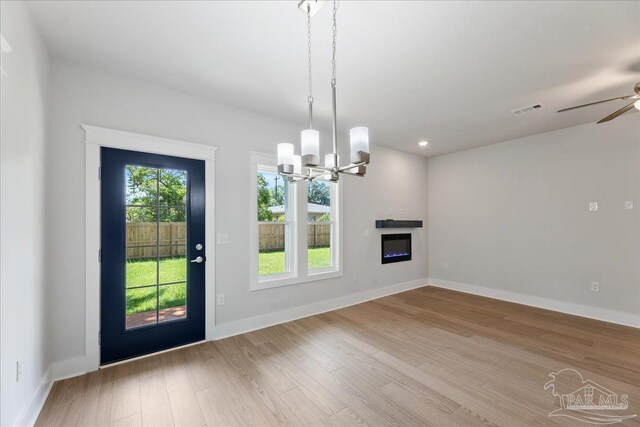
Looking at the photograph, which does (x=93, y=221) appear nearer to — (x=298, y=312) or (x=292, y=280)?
(x=292, y=280)

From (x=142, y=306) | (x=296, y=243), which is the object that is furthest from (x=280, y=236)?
(x=142, y=306)

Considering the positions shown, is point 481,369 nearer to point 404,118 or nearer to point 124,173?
point 404,118

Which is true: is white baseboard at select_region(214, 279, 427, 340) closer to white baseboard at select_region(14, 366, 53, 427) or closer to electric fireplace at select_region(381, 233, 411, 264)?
electric fireplace at select_region(381, 233, 411, 264)

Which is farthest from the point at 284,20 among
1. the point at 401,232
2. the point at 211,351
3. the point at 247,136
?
the point at 401,232

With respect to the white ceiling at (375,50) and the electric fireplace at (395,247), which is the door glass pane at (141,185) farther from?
the electric fireplace at (395,247)

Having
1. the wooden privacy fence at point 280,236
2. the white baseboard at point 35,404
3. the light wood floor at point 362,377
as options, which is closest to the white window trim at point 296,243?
the wooden privacy fence at point 280,236

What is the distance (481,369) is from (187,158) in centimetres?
369

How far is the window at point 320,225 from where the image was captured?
4.17 meters

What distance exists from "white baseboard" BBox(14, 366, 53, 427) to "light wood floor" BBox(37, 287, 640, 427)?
0.05 meters

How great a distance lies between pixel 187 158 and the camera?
118 inches

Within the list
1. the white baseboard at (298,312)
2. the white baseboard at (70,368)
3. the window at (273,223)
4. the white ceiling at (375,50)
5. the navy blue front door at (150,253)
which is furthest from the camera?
the window at (273,223)

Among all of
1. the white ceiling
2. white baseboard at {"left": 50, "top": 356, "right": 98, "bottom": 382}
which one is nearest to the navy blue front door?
white baseboard at {"left": 50, "top": 356, "right": 98, "bottom": 382}

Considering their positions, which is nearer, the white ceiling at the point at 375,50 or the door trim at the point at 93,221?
the white ceiling at the point at 375,50

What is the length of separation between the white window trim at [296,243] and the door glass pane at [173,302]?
2.54 feet
